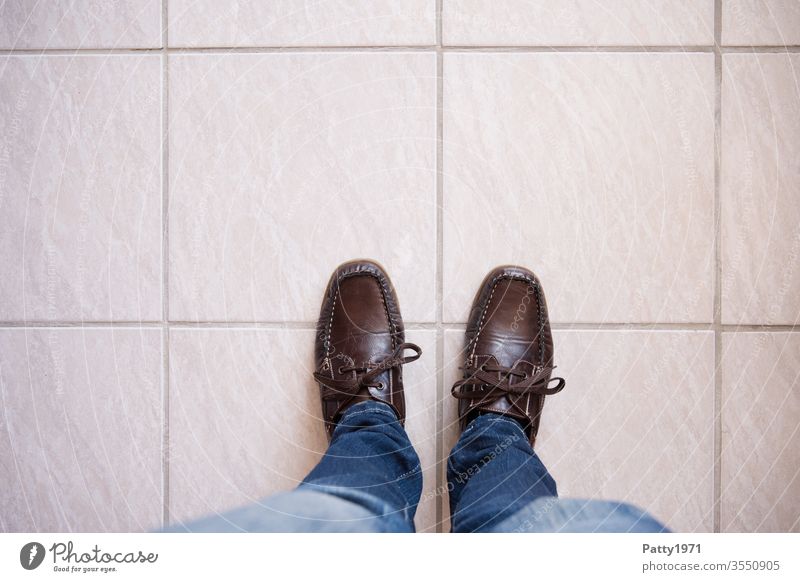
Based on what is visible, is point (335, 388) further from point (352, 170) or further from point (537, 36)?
point (537, 36)

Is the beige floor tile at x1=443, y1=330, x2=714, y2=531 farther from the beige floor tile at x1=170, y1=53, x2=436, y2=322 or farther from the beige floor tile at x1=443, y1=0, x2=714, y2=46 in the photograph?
the beige floor tile at x1=443, y1=0, x2=714, y2=46

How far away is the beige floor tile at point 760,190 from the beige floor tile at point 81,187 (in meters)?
0.80

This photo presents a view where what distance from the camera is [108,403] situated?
689 millimetres

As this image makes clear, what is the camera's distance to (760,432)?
67 centimetres

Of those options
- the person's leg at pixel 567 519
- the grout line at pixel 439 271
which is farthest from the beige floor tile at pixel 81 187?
the person's leg at pixel 567 519

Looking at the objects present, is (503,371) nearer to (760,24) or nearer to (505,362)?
(505,362)

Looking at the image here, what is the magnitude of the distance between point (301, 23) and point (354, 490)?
0.61 metres

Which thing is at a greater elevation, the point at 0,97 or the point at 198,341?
the point at 0,97

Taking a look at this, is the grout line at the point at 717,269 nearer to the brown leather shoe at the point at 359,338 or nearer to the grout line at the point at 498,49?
the grout line at the point at 498,49

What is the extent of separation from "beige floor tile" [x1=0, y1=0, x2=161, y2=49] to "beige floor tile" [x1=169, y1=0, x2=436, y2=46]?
0.05m

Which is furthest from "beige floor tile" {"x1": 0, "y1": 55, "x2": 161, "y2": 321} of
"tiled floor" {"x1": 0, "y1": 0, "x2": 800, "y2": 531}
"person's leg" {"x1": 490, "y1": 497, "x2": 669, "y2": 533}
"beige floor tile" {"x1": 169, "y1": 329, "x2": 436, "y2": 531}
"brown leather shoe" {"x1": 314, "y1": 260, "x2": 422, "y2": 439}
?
"person's leg" {"x1": 490, "y1": 497, "x2": 669, "y2": 533}
